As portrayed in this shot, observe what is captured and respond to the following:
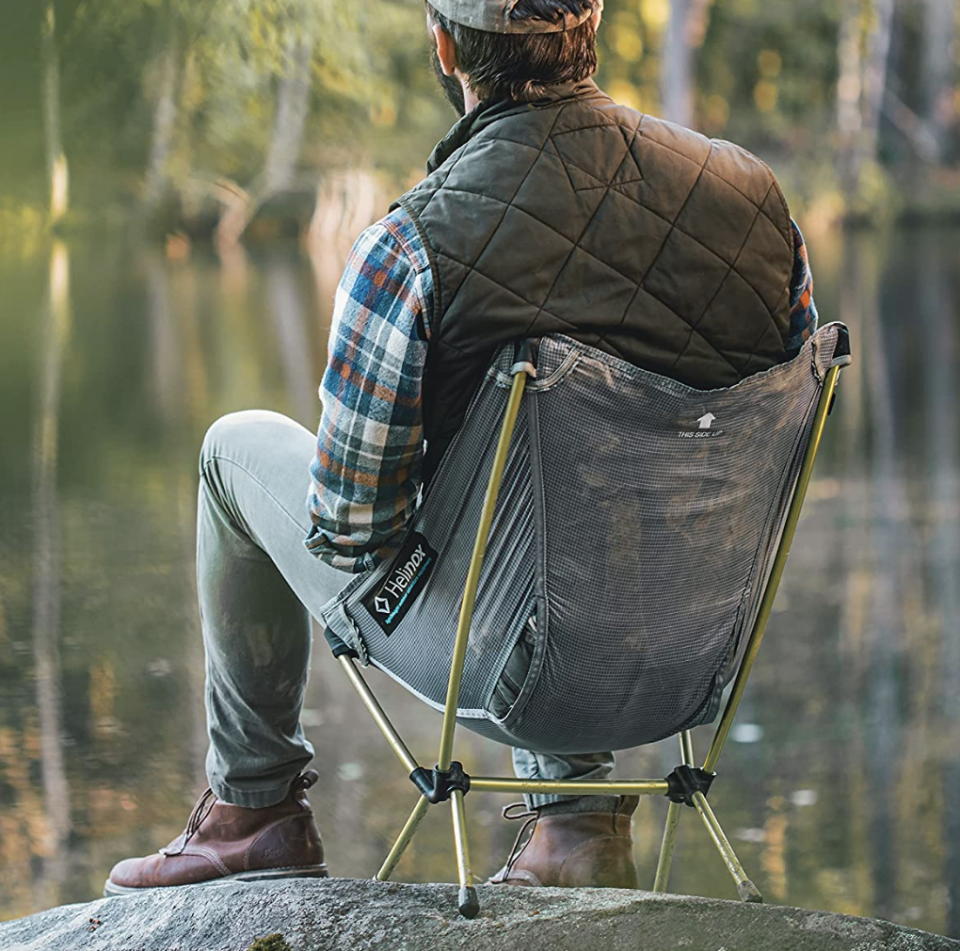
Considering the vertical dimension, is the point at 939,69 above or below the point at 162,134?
above

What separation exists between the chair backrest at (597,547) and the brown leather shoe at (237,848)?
0.34m

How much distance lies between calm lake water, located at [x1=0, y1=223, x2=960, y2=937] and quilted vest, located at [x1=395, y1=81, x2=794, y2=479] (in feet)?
5.76

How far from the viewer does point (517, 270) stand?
163cm

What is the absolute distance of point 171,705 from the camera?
432 centimetres

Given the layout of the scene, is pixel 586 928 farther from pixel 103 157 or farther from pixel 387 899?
pixel 103 157

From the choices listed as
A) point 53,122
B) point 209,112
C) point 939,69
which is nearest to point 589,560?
point 53,122

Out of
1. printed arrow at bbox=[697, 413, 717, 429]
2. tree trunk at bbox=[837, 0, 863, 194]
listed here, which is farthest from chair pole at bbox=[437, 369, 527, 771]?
tree trunk at bbox=[837, 0, 863, 194]

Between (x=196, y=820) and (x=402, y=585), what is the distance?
1.78 feet

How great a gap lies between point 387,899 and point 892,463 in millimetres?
5926

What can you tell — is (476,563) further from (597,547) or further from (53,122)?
(53,122)

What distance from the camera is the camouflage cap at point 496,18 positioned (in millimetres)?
1686

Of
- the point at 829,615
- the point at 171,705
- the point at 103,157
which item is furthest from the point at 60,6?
the point at 829,615

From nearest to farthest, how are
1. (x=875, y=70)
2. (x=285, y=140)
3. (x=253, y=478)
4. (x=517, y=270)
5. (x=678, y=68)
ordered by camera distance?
1. (x=517, y=270)
2. (x=253, y=478)
3. (x=285, y=140)
4. (x=678, y=68)
5. (x=875, y=70)

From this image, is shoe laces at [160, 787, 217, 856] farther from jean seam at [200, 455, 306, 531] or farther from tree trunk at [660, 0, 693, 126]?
tree trunk at [660, 0, 693, 126]
